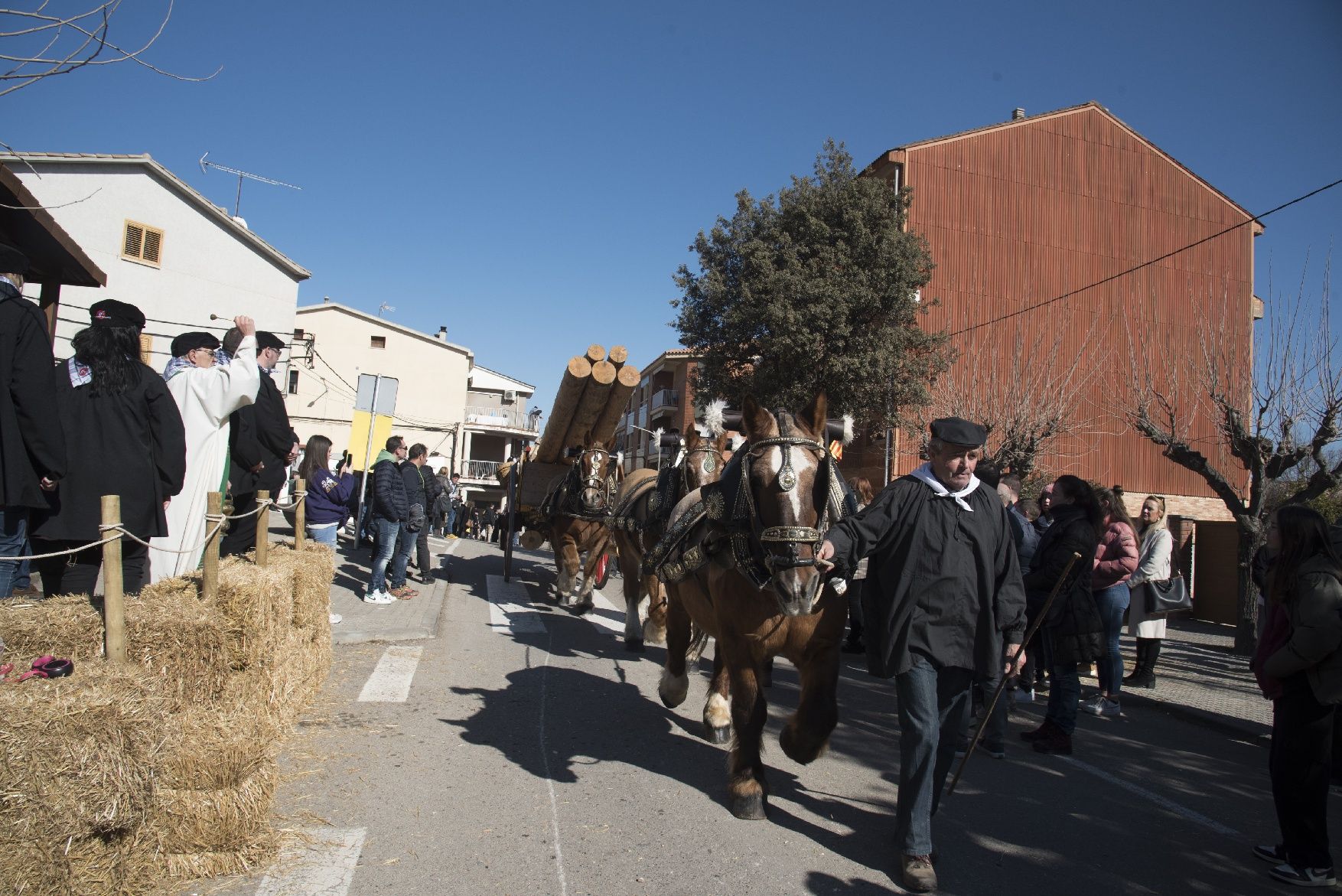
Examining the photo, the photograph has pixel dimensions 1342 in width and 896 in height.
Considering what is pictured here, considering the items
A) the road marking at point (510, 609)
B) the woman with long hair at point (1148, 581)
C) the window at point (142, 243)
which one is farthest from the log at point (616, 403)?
the window at point (142, 243)

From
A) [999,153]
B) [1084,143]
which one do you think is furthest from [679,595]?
[1084,143]

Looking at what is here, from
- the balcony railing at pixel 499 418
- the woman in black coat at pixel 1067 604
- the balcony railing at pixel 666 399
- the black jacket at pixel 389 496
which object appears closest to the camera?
the woman in black coat at pixel 1067 604

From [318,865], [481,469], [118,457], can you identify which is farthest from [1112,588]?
[481,469]

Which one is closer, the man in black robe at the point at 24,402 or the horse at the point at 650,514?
the man in black robe at the point at 24,402

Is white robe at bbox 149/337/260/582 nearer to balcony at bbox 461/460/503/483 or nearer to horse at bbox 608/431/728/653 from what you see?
horse at bbox 608/431/728/653

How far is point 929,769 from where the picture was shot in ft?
12.0

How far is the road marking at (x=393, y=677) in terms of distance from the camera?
20.2 feet

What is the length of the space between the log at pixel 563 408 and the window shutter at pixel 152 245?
66.6ft

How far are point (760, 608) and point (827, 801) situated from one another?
4.14 feet

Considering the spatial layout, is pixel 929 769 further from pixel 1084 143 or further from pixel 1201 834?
pixel 1084 143

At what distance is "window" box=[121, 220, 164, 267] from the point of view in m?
24.8

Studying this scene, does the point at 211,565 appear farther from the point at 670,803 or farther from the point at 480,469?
the point at 480,469

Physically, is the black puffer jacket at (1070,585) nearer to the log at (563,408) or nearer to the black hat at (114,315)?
the log at (563,408)

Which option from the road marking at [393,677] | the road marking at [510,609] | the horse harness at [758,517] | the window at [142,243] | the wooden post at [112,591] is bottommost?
the road marking at [393,677]
